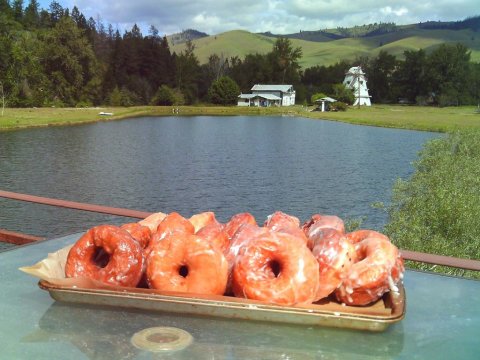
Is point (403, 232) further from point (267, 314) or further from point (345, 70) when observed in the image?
point (345, 70)

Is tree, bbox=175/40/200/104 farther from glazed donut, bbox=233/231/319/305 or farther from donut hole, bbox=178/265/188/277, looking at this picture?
glazed donut, bbox=233/231/319/305

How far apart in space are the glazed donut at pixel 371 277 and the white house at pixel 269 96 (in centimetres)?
10485

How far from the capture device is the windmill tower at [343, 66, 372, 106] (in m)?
104

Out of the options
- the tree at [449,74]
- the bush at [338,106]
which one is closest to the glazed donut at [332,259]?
the bush at [338,106]

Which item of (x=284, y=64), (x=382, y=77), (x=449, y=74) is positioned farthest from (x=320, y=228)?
(x=284, y=64)

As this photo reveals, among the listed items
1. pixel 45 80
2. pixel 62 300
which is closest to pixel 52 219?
pixel 62 300

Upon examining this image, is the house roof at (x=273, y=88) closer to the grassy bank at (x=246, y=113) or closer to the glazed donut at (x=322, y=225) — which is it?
the grassy bank at (x=246, y=113)

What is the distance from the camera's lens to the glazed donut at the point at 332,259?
2.49 m

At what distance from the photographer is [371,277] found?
247 cm

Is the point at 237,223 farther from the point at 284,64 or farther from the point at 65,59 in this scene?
the point at 284,64

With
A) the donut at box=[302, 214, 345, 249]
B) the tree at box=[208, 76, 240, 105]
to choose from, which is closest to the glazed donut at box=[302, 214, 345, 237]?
the donut at box=[302, 214, 345, 249]

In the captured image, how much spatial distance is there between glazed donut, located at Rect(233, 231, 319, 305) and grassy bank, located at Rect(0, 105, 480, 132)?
99.1ft

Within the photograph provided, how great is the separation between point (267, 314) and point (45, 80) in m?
88.6

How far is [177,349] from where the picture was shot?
2123 mm
